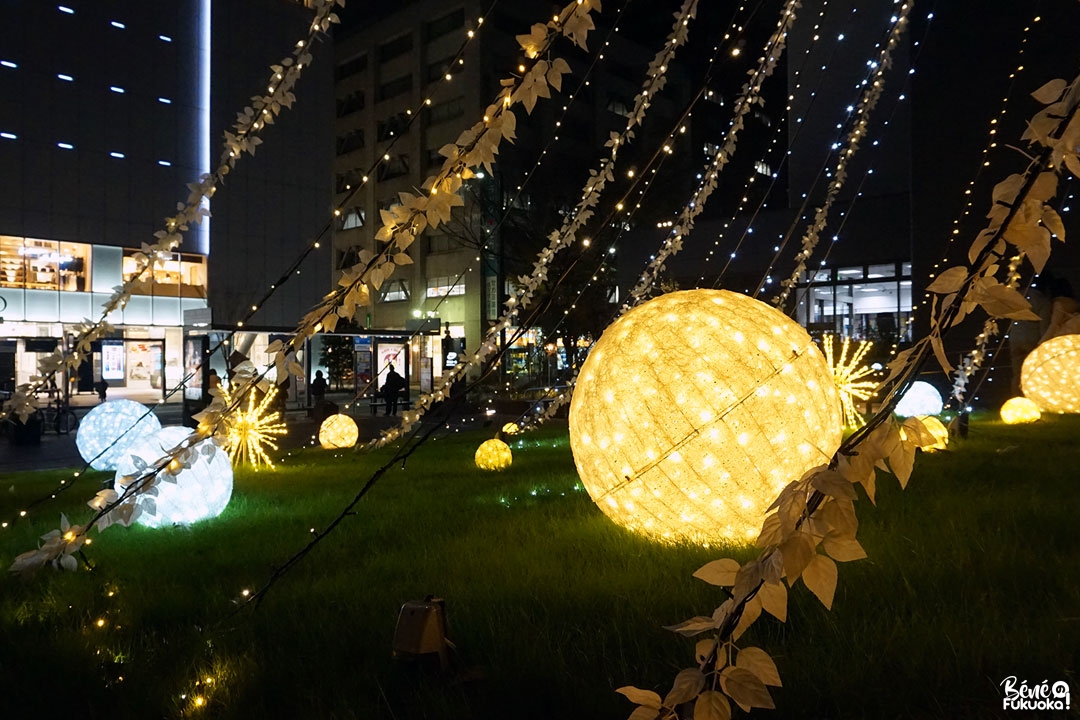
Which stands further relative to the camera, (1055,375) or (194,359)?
(194,359)

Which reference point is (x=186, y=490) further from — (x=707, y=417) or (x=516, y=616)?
(x=707, y=417)

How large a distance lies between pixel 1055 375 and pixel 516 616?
1072 cm

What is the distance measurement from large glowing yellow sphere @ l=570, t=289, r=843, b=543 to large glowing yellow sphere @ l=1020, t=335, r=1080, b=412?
8.30 metres

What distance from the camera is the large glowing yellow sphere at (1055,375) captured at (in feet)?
35.4

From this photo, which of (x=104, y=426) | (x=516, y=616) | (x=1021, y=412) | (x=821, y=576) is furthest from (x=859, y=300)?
(x=821, y=576)

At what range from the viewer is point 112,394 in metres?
33.0

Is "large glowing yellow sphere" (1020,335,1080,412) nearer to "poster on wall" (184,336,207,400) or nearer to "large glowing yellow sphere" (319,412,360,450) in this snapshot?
"large glowing yellow sphere" (319,412,360,450)

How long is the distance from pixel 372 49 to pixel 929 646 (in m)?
59.0

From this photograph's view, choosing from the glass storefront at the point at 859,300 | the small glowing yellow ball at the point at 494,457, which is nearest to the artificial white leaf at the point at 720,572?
the small glowing yellow ball at the point at 494,457

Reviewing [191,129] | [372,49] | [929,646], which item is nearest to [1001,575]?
[929,646]

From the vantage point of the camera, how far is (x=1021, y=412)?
10945 millimetres

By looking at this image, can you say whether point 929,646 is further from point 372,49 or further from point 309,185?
point 372,49

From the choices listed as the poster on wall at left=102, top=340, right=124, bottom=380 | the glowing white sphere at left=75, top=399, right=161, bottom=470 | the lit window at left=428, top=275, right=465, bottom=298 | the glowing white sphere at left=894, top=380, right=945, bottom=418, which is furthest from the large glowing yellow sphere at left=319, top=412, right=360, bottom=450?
the lit window at left=428, top=275, right=465, bottom=298

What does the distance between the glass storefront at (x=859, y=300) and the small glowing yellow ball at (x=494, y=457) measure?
57.6ft
